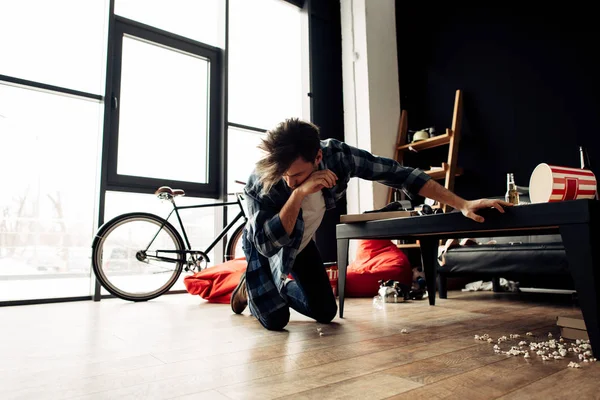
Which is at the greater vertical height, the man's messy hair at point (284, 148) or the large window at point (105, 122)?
the large window at point (105, 122)

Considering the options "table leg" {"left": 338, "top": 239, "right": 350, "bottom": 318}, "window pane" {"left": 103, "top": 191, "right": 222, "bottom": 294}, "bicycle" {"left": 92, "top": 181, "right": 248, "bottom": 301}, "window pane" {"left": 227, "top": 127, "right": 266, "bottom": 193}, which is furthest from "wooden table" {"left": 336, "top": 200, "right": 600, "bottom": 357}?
"window pane" {"left": 227, "top": 127, "right": 266, "bottom": 193}

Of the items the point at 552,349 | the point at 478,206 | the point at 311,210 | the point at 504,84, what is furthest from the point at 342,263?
the point at 504,84

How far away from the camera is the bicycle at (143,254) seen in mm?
2850

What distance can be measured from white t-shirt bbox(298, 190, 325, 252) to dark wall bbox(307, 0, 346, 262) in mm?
2347

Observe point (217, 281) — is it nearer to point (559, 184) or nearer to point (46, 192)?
point (46, 192)

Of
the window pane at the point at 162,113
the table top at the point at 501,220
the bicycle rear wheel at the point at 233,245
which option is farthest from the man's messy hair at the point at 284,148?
the window pane at the point at 162,113

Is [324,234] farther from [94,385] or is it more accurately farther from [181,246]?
[94,385]

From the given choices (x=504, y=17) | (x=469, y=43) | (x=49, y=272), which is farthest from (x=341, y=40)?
(x=49, y=272)

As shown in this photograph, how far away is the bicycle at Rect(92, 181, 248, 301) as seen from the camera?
285 cm

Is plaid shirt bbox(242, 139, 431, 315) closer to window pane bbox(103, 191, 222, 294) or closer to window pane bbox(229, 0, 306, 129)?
window pane bbox(103, 191, 222, 294)

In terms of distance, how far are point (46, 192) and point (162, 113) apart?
110cm

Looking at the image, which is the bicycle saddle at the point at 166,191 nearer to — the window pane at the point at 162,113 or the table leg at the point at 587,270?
the window pane at the point at 162,113

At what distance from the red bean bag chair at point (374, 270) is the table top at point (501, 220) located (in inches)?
46.2

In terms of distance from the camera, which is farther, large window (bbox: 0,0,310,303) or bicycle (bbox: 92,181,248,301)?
large window (bbox: 0,0,310,303)
